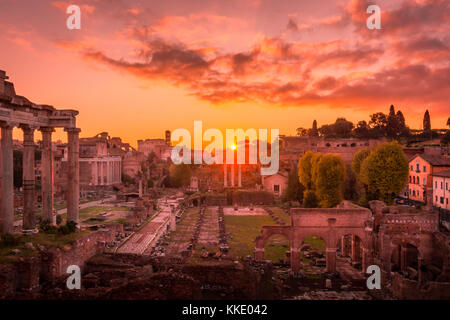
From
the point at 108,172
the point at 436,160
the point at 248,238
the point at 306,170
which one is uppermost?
the point at 436,160

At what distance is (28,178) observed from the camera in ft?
66.6

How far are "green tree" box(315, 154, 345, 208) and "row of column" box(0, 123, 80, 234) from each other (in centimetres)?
2857

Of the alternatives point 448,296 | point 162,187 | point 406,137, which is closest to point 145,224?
point 448,296

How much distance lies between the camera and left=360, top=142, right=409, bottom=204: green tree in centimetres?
3809

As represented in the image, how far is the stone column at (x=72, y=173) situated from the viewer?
2194 centimetres

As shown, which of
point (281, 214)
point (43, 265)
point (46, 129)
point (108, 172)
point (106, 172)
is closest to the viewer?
point (43, 265)

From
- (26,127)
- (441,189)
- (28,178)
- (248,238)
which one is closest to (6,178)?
(28,178)

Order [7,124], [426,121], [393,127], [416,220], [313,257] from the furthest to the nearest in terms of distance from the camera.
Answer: [426,121] < [393,127] < [313,257] < [416,220] < [7,124]

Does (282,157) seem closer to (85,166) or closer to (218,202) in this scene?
(218,202)

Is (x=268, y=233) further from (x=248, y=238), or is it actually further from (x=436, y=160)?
(x=436, y=160)

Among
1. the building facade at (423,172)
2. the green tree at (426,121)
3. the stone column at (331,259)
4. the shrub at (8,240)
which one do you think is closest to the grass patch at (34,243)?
the shrub at (8,240)

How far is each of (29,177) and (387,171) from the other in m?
33.5

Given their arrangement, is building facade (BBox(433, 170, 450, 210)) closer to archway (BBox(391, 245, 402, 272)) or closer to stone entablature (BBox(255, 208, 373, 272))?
archway (BBox(391, 245, 402, 272))

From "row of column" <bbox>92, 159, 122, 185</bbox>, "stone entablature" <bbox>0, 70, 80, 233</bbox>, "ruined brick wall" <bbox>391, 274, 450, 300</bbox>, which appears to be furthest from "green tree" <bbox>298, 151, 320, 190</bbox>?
"row of column" <bbox>92, 159, 122, 185</bbox>
